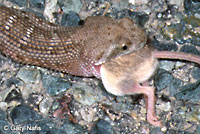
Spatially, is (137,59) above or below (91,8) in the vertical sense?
below

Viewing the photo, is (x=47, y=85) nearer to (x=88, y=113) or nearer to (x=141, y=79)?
(x=88, y=113)

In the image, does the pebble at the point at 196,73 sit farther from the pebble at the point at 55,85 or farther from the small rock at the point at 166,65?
the pebble at the point at 55,85

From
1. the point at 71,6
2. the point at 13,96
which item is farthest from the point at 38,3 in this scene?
the point at 13,96

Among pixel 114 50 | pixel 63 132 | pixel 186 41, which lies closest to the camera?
pixel 114 50

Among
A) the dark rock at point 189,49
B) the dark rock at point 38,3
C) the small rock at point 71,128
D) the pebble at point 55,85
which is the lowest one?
the small rock at point 71,128

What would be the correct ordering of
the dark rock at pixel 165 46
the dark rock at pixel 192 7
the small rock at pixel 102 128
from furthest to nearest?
the dark rock at pixel 192 7, the dark rock at pixel 165 46, the small rock at pixel 102 128

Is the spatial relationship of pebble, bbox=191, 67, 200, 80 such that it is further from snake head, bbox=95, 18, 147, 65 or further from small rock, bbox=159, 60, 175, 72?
snake head, bbox=95, 18, 147, 65

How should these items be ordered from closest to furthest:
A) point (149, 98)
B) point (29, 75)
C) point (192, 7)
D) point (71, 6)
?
point (149, 98)
point (29, 75)
point (192, 7)
point (71, 6)

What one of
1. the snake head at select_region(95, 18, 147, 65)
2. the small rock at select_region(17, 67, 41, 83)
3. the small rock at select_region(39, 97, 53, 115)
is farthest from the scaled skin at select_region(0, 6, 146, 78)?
the small rock at select_region(39, 97, 53, 115)

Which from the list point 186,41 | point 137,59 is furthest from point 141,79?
point 186,41

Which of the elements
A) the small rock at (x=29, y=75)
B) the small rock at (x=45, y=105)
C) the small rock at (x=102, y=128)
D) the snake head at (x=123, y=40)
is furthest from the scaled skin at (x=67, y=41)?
the small rock at (x=102, y=128)

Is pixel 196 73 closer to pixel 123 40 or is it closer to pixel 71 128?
pixel 123 40
